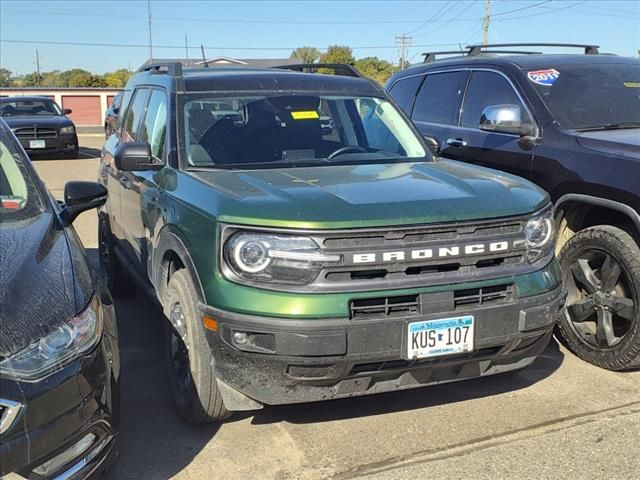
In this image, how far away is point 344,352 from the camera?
9.68 feet

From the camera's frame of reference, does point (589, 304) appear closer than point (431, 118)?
Yes

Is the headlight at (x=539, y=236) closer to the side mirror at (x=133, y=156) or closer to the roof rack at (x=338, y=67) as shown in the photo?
the side mirror at (x=133, y=156)

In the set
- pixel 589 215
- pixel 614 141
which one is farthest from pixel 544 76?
pixel 589 215

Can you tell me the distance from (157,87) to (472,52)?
3.32 meters

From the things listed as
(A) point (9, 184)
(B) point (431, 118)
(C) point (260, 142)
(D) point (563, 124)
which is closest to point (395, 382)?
(C) point (260, 142)

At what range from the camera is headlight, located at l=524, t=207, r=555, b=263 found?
3.40m

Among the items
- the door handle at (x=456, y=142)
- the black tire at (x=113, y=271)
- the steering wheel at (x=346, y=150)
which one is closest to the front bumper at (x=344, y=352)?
the steering wheel at (x=346, y=150)

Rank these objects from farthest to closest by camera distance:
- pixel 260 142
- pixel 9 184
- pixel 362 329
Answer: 1. pixel 260 142
2. pixel 9 184
3. pixel 362 329

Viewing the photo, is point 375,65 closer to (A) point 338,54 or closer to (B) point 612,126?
(A) point 338,54

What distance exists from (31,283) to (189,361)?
1.03 meters

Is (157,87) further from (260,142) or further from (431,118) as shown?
(431,118)

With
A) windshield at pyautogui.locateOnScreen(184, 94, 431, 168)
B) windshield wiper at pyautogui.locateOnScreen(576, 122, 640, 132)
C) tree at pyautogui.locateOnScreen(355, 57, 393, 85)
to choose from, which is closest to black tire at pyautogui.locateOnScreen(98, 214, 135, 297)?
windshield at pyautogui.locateOnScreen(184, 94, 431, 168)

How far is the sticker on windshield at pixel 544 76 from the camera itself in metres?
5.23

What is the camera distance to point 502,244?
3.27 meters
